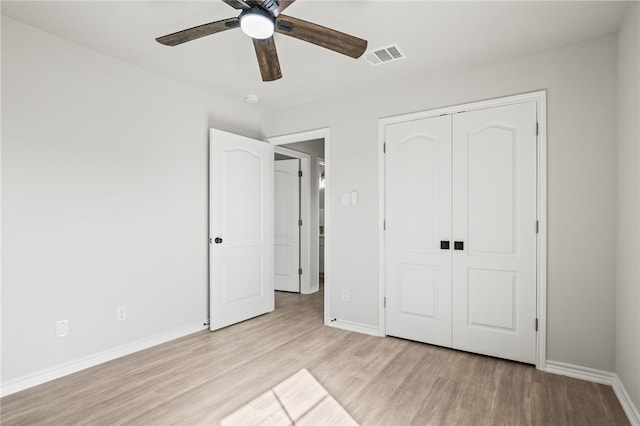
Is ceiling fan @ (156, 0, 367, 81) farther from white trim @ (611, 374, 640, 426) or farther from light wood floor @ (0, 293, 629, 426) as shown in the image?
white trim @ (611, 374, 640, 426)

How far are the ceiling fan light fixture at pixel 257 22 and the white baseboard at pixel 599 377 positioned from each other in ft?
9.75

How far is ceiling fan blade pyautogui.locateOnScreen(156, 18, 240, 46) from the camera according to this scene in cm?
181

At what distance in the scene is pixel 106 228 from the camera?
9.45 ft

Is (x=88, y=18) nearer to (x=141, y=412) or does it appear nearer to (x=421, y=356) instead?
(x=141, y=412)

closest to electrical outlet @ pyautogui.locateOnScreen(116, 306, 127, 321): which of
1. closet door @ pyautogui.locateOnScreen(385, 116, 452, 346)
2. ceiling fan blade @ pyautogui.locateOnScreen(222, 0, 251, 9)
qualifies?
closet door @ pyautogui.locateOnScreen(385, 116, 452, 346)

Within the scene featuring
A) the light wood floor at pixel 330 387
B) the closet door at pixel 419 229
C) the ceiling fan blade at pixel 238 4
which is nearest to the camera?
the ceiling fan blade at pixel 238 4

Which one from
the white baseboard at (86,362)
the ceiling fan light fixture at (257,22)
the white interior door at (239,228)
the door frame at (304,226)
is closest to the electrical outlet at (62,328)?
the white baseboard at (86,362)

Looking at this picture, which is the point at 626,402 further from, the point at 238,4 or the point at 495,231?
the point at 238,4

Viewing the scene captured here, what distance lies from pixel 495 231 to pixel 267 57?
7.44 feet

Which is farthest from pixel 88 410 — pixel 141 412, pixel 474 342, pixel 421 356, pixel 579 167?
pixel 579 167

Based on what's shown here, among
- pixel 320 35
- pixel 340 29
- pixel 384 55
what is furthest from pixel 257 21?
pixel 384 55

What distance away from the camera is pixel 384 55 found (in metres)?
2.84

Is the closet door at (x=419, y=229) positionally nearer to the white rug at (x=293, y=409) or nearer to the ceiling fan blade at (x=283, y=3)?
the white rug at (x=293, y=409)

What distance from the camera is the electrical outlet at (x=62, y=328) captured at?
2582 mm
